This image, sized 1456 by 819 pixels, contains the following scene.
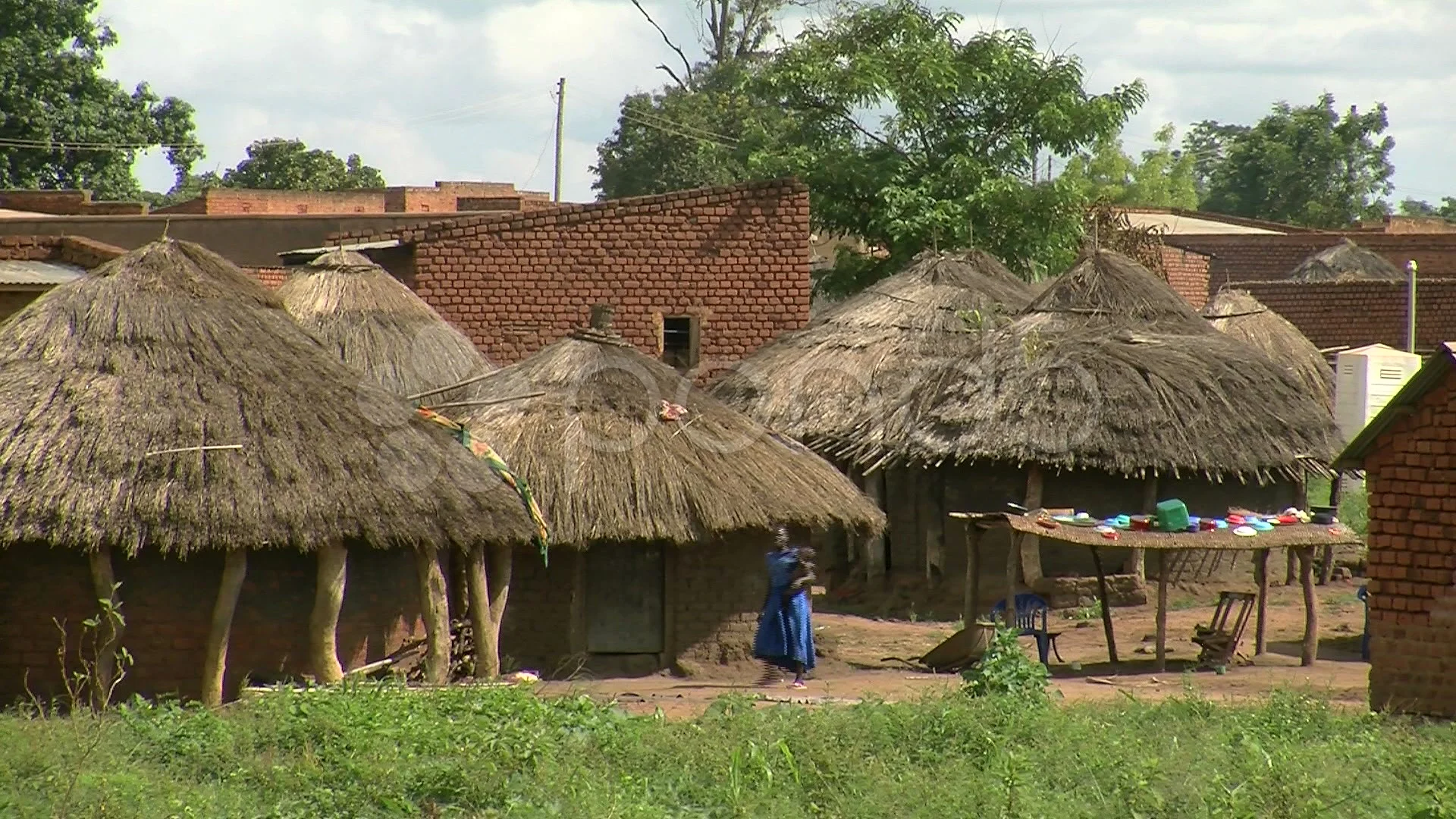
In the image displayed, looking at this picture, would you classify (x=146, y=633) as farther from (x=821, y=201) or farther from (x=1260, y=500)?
(x=821, y=201)

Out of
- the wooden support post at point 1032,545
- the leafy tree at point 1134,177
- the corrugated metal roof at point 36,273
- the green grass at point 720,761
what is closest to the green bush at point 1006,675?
the green grass at point 720,761

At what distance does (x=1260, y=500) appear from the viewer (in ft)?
65.4

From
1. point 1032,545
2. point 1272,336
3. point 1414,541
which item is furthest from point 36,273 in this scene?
point 1272,336

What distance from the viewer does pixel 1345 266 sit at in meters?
36.8

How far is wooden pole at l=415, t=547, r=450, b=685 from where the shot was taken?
44.7 feet

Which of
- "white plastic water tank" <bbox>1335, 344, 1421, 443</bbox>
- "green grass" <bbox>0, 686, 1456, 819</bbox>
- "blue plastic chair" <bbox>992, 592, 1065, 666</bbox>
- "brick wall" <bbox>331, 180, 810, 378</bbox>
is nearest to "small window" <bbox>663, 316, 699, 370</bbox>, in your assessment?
"brick wall" <bbox>331, 180, 810, 378</bbox>

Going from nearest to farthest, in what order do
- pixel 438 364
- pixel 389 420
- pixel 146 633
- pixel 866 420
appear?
pixel 146 633
pixel 389 420
pixel 438 364
pixel 866 420

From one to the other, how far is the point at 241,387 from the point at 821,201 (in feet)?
45.9

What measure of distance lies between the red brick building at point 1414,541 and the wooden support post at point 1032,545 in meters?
6.86

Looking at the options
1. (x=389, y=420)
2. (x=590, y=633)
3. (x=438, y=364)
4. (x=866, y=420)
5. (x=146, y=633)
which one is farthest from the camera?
(x=866, y=420)

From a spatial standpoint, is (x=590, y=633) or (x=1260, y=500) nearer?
(x=590, y=633)

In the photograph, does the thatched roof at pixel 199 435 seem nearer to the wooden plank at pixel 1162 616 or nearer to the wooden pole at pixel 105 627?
the wooden pole at pixel 105 627

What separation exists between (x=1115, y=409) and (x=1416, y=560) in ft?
24.4

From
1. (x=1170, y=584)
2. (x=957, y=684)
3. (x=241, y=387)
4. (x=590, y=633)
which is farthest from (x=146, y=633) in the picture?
(x=1170, y=584)
